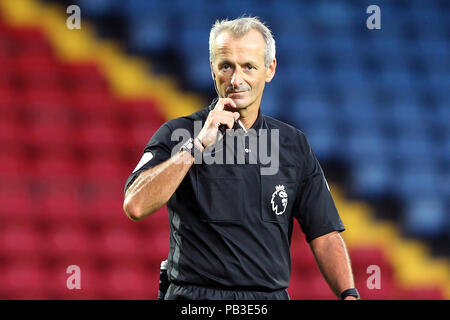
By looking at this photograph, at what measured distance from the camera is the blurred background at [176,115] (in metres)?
3.34

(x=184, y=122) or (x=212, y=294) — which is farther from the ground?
(x=184, y=122)

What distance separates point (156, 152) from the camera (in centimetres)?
140

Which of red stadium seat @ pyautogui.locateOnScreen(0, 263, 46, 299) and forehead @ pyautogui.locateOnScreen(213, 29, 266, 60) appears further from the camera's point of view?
red stadium seat @ pyautogui.locateOnScreen(0, 263, 46, 299)

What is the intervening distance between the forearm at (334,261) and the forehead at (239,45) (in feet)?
1.42

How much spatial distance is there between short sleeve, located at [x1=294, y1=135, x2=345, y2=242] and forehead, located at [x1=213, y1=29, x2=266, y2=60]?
247 mm

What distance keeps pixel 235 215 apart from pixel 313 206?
8.2 inches

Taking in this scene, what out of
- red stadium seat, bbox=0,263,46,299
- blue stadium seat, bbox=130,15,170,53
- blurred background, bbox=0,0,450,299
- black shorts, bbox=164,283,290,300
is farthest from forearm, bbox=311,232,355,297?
blue stadium seat, bbox=130,15,170,53

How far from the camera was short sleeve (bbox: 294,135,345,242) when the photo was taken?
1.50 metres

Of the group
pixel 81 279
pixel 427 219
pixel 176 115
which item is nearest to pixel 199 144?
pixel 81 279

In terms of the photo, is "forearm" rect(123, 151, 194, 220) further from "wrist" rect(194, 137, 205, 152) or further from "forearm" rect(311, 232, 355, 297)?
"forearm" rect(311, 232, 355, 297)

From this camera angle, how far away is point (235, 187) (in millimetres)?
1416

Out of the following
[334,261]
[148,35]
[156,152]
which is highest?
[148,35]

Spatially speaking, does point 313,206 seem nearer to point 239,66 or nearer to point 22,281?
point 239,66
